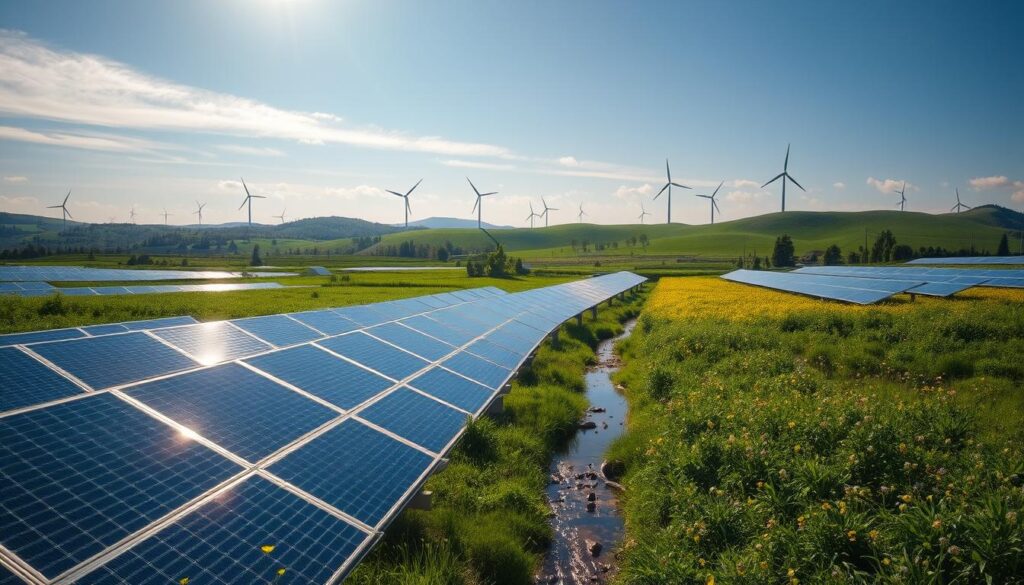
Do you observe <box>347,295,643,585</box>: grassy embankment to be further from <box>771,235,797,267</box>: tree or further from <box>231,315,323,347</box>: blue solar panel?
<box>771,235,797,267</box>: tree

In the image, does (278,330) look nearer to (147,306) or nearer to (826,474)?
(826,474)

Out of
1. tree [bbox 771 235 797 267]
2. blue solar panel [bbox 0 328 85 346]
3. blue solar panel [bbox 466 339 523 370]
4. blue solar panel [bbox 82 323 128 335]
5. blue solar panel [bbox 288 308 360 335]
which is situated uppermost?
tree [bbox 771 235 797 267]

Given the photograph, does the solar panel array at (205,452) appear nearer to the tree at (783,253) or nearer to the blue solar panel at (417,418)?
the blue solar panel at (417,418)

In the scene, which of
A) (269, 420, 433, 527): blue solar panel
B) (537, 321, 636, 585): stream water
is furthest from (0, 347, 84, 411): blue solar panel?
(537, 321, 636, 585): stream water

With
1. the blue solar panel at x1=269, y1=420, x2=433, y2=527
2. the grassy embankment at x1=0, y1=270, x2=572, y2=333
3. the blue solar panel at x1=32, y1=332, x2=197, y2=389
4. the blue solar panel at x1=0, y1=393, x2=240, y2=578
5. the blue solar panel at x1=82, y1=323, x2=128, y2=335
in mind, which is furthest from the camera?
the grassy embankment at x1=0, y1=270, x2=572, y2=333

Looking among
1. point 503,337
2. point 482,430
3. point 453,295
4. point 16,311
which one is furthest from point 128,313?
point 482,430
